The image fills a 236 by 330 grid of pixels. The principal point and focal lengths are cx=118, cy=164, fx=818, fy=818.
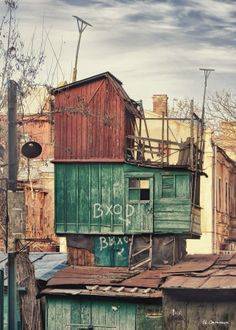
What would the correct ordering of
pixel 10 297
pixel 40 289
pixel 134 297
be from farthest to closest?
pixel 40 289 < pixel 134 297 < pixel 10 297

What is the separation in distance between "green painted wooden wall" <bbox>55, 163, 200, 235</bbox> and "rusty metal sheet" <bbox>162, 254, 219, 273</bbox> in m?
1.28

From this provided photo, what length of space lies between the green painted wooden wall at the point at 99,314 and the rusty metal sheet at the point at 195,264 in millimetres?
1794

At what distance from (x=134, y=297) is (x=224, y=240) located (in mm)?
16360

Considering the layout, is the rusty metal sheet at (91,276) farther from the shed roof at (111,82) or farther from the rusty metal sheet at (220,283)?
the shed roof at (111,82)

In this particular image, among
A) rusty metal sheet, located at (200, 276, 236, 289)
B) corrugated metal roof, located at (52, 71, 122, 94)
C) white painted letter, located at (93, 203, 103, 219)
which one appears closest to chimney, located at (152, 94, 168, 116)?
corrugated metal roof, located at (52, 71, 122, 94)

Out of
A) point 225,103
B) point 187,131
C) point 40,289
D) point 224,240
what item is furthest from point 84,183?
point 225,103

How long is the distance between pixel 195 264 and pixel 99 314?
166 inches

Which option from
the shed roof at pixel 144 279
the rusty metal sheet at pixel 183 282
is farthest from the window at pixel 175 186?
the rusty metal sheet at pixel 183 282

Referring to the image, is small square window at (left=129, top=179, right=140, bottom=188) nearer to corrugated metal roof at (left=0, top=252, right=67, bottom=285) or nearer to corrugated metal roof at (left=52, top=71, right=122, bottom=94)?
corrugated metal roof at (left=52, top=71, right=122, bottom=94)

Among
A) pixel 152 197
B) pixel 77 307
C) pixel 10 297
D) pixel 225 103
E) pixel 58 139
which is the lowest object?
pixel 77 307

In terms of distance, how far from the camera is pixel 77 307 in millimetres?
30609

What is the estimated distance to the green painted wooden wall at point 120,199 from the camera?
32031mm

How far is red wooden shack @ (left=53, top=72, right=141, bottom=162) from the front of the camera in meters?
32.8

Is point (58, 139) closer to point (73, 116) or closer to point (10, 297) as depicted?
point (73, 116)
